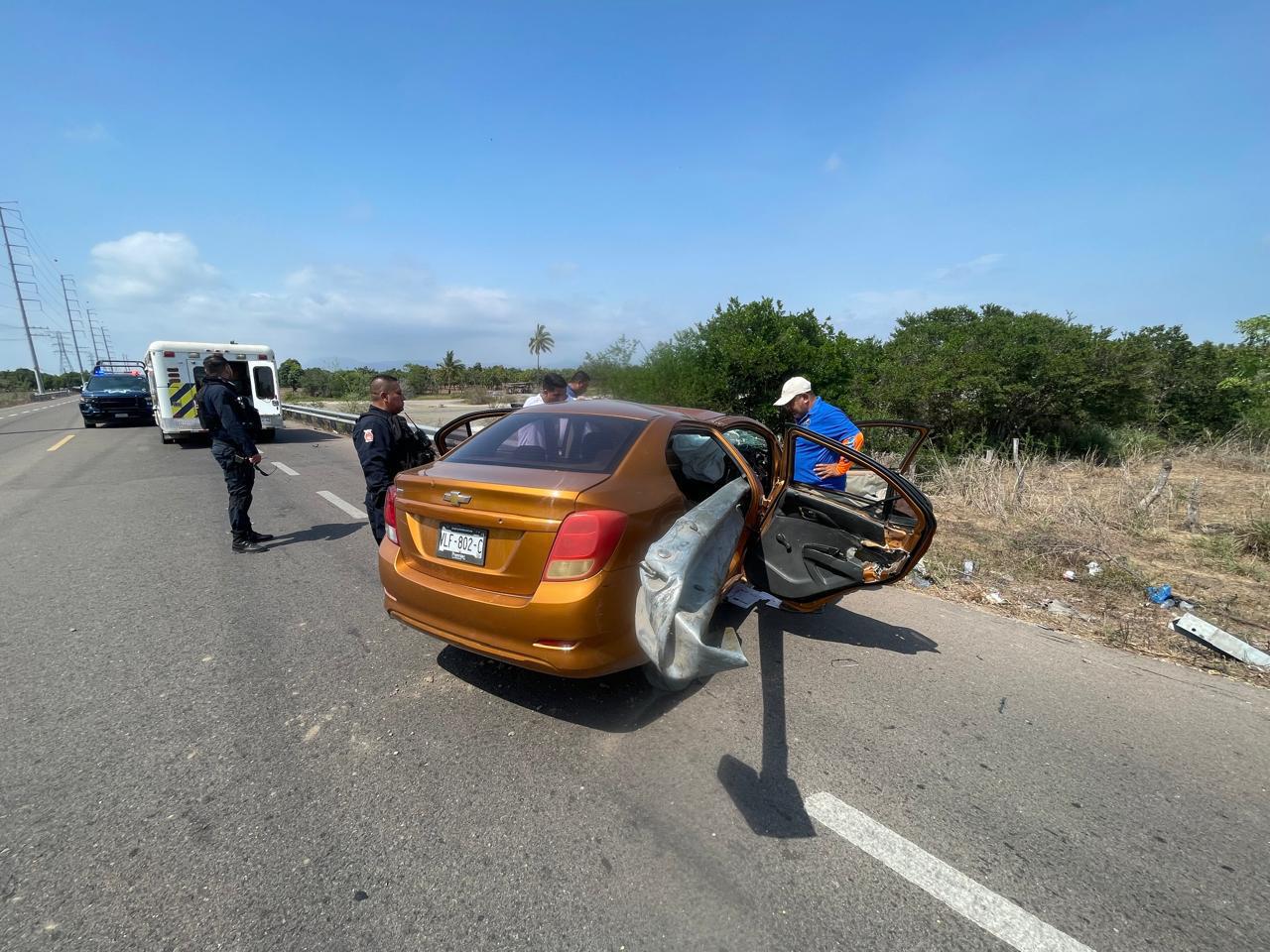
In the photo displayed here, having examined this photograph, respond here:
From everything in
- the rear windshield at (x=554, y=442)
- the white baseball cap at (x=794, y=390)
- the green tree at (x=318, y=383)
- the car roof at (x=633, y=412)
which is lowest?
the green tree at (x=318, y=383)

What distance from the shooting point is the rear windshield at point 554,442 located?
296 centimetres

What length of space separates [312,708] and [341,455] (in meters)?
10.6

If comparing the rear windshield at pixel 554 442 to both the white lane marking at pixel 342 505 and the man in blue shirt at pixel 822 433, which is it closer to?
the man in blue shirt at pixel 822 433

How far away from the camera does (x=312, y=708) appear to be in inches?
113

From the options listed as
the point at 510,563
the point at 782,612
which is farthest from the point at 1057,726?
the point at 510,563

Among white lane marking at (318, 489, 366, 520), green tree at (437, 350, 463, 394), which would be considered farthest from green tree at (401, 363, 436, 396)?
white lane marking at (318, 489, 366, 520)

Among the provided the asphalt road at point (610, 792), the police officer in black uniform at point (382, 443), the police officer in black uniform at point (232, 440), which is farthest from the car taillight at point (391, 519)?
the police officer in black uniform at point (232, 440)

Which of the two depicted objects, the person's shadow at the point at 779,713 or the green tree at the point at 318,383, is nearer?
the person's shadow at the point at 779,713

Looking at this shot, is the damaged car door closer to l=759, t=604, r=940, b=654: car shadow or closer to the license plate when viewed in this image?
the license plate

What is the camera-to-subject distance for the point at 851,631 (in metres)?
3.93

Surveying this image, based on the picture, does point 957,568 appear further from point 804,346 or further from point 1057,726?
point 804,346

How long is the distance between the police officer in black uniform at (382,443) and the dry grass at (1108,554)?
15.0 ft

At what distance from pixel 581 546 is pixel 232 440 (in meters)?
4.64

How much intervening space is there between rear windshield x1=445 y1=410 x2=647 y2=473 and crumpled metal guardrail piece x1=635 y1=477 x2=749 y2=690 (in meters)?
0.59
